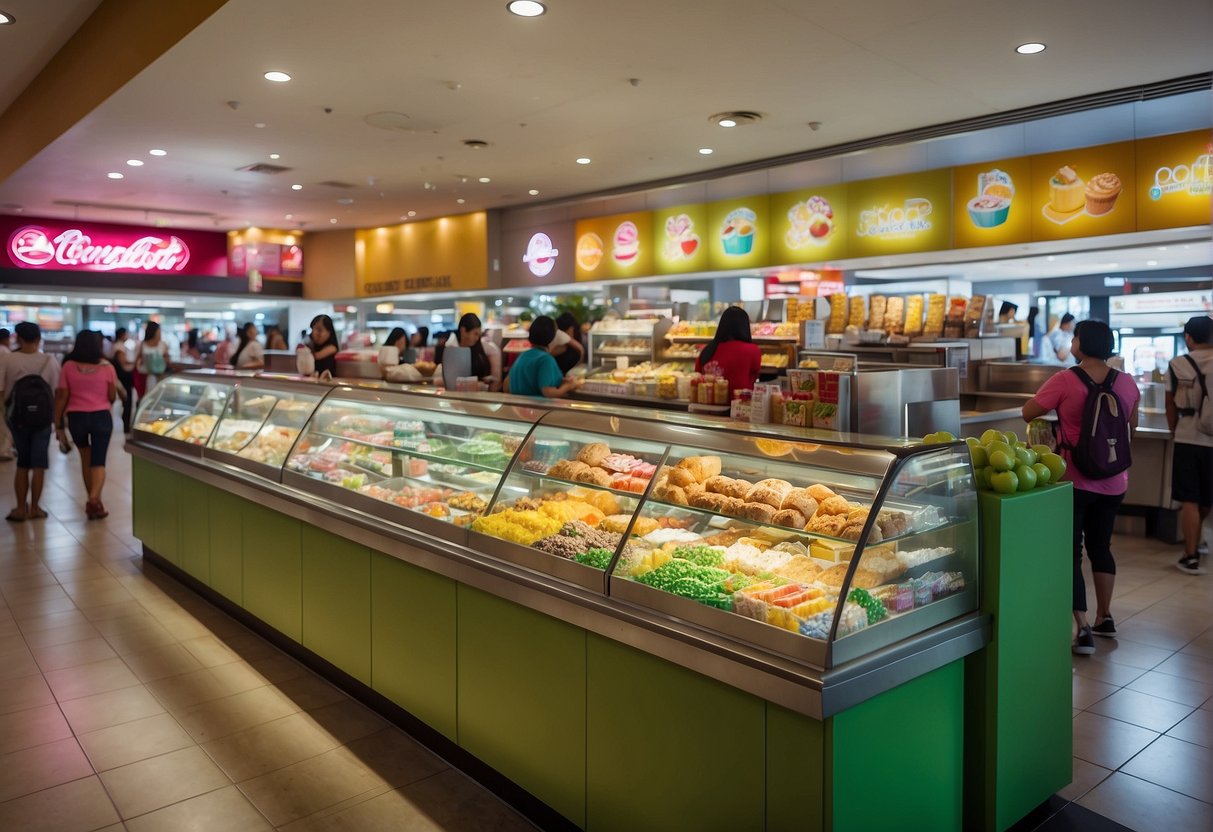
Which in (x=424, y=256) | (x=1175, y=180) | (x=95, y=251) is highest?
(x=95, y=251)

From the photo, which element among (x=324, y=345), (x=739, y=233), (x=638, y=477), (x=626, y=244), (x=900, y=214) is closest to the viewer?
(x=638, y=477)

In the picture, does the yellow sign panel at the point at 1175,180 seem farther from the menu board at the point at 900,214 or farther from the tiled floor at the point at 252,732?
the tiled floor at the point at 252,732

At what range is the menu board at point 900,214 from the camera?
25.5 feet

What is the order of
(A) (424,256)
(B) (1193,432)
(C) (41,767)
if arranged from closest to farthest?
(C) (41,767), (B) (1193,432), (A) (424,256)

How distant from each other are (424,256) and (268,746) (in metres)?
10.4

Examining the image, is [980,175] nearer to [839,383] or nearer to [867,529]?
[839,383]

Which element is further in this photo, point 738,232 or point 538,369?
point 738,232

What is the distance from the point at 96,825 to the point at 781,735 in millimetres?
2379

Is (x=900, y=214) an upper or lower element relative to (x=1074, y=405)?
upper

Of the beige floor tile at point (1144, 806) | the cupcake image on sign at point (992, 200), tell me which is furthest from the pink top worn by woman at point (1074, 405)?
the cupcake image on sign at point (992, 200)

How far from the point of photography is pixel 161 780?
3150mm

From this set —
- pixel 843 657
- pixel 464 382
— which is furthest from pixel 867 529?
pixel 464 382

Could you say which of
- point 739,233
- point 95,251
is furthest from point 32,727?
point 95,251

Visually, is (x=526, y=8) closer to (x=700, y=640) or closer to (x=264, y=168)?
(x=700, y=640)
